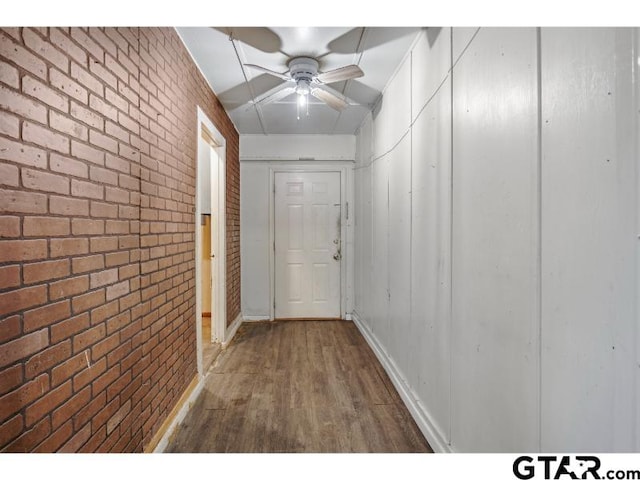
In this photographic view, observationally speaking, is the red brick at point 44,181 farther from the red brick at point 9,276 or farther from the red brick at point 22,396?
the red brick at point 22,396

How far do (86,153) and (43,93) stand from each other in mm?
246

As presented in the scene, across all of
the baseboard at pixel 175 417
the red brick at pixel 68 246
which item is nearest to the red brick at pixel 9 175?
the red brick at pixel 68 246

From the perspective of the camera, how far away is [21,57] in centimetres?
95

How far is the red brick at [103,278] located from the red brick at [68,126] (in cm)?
51

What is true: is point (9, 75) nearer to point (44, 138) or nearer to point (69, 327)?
point (44, 138)

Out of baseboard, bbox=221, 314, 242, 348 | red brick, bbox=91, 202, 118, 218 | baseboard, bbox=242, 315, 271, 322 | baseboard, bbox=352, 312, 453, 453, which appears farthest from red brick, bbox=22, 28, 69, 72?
baseboard, bbox=242, 315, 271, 322

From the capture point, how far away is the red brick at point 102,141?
1271 mm

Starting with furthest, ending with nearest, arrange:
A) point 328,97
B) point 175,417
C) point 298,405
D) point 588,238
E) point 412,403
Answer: point 328,97, point 298,405, point 412,403, point 175,417, point 588,238

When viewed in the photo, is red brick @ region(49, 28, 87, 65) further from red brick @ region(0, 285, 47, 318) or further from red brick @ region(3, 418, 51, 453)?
red brick @ region(3, 418, 51, 453)

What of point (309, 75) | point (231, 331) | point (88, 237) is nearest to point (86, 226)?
A: point (88, 237)

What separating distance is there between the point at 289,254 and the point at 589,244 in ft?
12.4

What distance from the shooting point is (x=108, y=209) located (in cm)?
137

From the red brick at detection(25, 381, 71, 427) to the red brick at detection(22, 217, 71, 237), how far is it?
1.65ft
